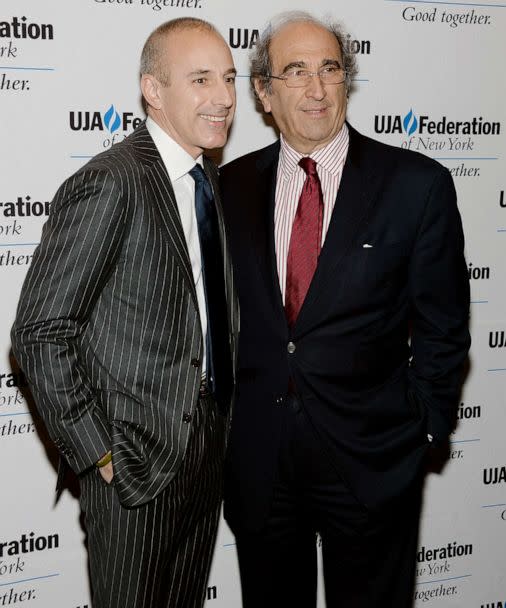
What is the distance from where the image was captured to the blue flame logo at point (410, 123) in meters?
3.07

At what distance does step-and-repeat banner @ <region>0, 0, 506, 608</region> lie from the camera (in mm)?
2619

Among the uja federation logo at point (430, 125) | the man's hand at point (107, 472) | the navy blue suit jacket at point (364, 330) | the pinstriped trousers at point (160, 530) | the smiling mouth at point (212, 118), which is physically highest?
the uja federation logo at point (430, 125)

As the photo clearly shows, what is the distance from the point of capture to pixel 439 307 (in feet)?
7.60

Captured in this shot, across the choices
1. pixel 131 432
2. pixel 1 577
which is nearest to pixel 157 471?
pixel 131 432

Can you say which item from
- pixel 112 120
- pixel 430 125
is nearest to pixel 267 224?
pixel 112 120

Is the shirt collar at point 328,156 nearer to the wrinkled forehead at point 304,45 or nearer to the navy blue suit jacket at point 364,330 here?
the navy blue suit jacket at point 364,330

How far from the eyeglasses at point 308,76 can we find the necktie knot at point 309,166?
0.22 meters

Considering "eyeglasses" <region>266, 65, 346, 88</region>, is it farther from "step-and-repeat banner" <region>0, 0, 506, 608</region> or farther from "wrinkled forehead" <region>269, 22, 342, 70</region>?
"step-and-repeat banner" <region>0, 0, 506, 608</region>

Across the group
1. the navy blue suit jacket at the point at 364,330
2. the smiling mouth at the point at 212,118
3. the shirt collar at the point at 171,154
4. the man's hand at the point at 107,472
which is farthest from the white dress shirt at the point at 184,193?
the man's hand at the point at 107,472

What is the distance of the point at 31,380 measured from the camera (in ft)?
6.33

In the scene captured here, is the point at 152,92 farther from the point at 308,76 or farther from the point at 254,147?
the point at 254,147

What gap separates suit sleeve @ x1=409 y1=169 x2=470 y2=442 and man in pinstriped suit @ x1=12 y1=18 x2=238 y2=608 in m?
0.56

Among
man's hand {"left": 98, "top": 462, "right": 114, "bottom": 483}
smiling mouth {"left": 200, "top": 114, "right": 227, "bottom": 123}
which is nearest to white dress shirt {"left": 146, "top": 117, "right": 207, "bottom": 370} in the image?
smiling mouth {"left": 200, "top": 114, "right": 227, "bottom": 123}

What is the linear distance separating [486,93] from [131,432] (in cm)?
202
